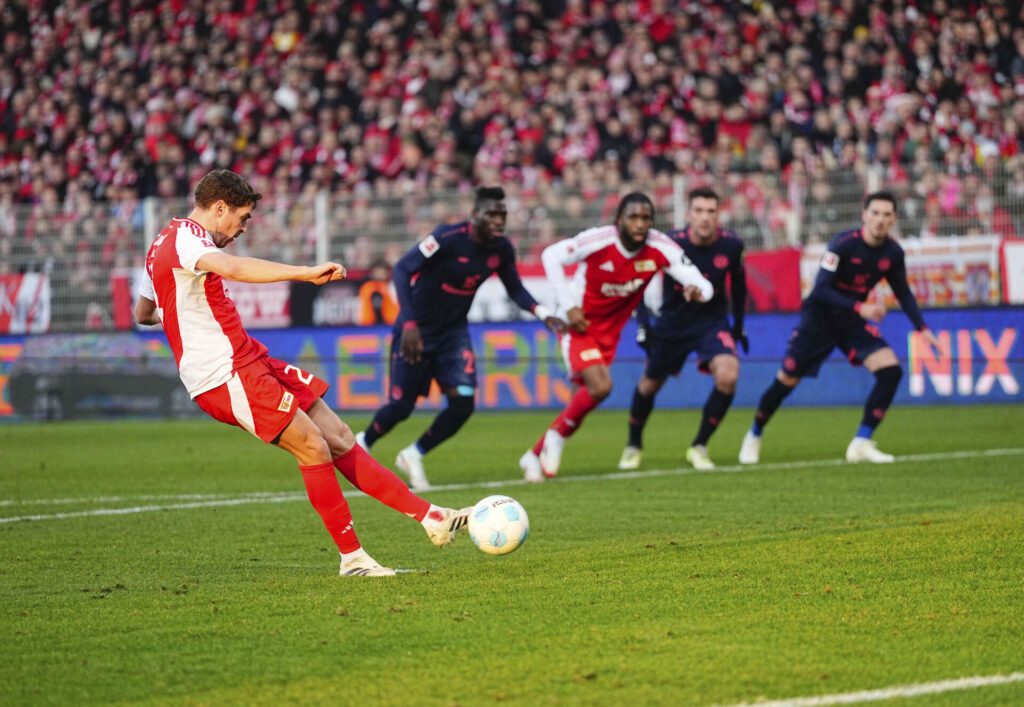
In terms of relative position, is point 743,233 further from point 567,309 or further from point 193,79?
point 193,79

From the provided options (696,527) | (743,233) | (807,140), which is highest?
(807,140)

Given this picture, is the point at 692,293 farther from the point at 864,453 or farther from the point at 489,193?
the point at 864,453

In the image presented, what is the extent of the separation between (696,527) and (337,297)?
10996 mm

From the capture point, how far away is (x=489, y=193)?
30.6 ft

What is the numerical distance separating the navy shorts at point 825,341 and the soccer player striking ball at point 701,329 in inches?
18.2

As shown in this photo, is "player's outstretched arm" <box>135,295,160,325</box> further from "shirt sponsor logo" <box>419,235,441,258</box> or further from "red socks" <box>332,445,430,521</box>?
"shirt sponsor logo" <box>419,235,441,258</box>

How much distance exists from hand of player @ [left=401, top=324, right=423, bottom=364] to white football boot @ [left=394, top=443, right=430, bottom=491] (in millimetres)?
660

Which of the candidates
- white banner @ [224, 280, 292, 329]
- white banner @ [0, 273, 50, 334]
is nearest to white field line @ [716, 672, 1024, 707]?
white banner @ [224, 280, 292, 329]

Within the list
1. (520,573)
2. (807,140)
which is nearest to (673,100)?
(807,140)

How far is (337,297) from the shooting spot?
1747 cm

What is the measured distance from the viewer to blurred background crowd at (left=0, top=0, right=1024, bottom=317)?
638 inches

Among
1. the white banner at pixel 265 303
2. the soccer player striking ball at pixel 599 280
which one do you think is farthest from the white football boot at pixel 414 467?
the white banner at pixel 265 303

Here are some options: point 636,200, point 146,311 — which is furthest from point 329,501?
point 636,200

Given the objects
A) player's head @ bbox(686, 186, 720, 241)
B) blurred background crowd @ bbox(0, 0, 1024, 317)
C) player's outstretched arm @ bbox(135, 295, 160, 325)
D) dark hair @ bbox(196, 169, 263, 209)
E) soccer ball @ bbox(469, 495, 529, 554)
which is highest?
blurred background crowd @ bbox(0, 0, 1024, 317)
